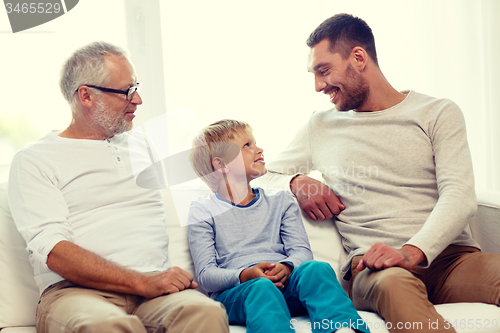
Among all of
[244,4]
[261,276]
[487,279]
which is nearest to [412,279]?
[487,279]

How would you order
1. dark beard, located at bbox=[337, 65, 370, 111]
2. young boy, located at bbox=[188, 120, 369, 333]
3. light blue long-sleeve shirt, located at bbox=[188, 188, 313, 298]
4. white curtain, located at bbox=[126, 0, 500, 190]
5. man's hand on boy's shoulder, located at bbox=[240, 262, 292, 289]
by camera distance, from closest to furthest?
young boy, located at bbox=[188, 120, 369, 333], man's hand on boy's shoulder, located at bbox=[240, 262, 292, 289], light blue long-sleeve shirt, located at bbox=[188, 188, 313, 298], dark beard, located at bbox=[337, 65, 370, 111], white curtain, located at bbox=[126, 0, 500, 190]

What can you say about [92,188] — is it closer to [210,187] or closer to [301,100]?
[210,187]

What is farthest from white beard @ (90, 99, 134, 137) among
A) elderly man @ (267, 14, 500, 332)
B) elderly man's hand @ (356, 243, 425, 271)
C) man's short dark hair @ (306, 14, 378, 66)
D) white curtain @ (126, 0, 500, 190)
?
elderly man's hand @ (356, 243, 425, 271)

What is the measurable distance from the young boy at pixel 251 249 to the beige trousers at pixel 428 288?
0.10 metres

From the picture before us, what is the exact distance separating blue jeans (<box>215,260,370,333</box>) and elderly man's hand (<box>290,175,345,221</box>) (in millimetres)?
309

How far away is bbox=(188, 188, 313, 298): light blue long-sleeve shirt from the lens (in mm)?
1335

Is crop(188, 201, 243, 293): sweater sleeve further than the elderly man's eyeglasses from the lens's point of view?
No

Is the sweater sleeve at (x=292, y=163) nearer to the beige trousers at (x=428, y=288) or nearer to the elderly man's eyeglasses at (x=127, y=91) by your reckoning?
the beige trousers at (x=428, y=288)

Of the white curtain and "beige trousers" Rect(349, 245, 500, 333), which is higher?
the white curtain

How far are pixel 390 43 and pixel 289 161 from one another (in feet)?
4.17

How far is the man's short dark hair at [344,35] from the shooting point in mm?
1645

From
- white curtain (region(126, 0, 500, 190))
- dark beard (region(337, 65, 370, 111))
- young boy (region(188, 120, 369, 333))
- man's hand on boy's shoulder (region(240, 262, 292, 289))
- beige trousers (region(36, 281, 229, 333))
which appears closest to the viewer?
beige trousers (region(36, 281, 229, 333))

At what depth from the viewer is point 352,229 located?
4.92 ft

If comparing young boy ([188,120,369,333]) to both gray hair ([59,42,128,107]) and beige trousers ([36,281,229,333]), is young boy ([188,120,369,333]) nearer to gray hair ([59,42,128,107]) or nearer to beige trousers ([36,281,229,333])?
beige trousers ([36,281,229,333])
